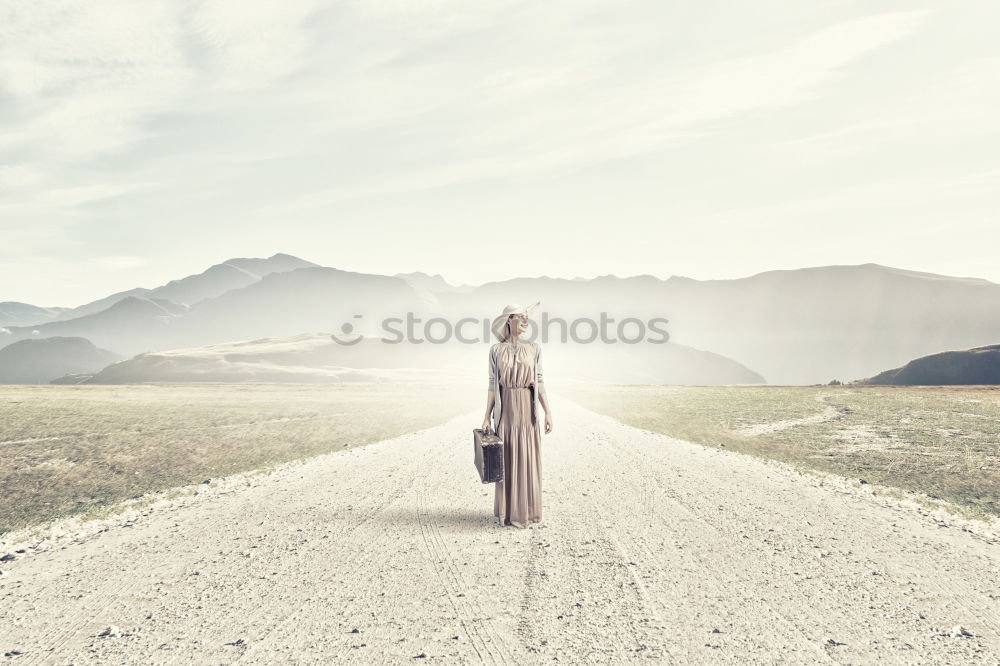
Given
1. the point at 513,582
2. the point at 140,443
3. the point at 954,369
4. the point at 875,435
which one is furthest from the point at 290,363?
the point at 513,582

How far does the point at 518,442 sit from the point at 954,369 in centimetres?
13741

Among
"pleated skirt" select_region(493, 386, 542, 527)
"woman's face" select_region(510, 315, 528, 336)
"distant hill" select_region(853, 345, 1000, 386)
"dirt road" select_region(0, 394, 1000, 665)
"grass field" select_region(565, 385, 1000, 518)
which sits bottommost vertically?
"distant hill" select_region(853, 345, 1000, 386)

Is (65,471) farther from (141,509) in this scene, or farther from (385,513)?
(385,513)

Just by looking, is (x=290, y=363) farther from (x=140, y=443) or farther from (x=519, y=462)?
(x=519, y=462)

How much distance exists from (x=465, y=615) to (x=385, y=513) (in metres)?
4.88

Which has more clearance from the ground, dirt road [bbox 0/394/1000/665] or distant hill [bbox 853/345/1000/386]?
dirt road [bbox 0/394/1000/665]

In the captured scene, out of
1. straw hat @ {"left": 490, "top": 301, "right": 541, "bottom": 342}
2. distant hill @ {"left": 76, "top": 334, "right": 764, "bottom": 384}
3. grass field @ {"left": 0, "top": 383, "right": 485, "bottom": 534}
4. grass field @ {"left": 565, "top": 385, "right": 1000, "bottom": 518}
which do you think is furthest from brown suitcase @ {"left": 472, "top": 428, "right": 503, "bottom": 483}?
distant hill @ {"left": 76, "top": 334, "right": 764, "bottom": 384}

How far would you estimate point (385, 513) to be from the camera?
1080 centimetres

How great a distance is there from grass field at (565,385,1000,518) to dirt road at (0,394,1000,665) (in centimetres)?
361

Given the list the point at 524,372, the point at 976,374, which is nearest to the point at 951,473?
the point at 524,372

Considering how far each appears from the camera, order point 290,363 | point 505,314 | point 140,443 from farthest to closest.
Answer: point 290,363 < point 140,443 < point 505,314

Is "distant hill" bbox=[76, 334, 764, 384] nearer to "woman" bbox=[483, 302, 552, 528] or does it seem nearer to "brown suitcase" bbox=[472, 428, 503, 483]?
"woman" bbox=[483, 302, 552, 528]

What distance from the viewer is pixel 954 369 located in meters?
112

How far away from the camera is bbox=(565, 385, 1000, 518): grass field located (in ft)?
47.7
